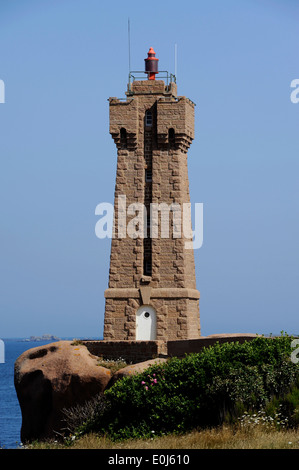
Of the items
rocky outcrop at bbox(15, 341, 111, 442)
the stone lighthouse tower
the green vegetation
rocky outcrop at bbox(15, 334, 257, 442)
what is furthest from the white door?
the green vegetation

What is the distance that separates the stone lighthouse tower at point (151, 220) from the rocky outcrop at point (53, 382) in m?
5.03

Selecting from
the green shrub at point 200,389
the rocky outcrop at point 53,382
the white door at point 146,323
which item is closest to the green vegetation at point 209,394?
the green shrub at point 200,389

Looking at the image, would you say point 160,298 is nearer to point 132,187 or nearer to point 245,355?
point 132,187

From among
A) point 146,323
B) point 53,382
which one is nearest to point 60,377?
point 53,382

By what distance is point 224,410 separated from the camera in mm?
28781

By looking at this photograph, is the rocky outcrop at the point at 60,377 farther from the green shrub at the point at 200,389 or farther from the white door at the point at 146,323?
the green shrub at the point at 200,389

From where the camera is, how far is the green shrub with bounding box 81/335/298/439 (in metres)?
29.1

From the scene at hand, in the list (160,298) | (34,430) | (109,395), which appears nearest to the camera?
(109,395)

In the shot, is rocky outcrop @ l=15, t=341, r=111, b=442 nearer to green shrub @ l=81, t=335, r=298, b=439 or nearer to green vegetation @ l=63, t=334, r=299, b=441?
green vegetation @ l=63, t=334, r=299, b=441

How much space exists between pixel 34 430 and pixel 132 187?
1330 cm

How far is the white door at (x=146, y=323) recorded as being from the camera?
44812 mm
